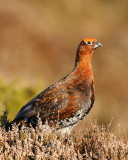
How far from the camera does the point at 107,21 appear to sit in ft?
92.4

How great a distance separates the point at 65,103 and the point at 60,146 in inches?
45.6

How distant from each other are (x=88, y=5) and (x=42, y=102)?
83.0ft

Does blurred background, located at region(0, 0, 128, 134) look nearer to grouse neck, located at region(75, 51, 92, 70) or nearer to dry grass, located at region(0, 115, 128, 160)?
grouse neck, located at region(75, 51, 92, 70)

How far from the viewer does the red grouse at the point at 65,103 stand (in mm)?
5418

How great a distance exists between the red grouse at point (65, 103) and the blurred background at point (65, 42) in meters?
6.20

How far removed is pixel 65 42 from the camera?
2269 cm

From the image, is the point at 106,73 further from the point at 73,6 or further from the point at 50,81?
the point at 73,6

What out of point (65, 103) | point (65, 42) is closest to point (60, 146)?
point (65, 103)

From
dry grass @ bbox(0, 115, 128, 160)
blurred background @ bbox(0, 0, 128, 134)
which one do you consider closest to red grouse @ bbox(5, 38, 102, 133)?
dry grass @ bbox(0, 115, 128, 160)

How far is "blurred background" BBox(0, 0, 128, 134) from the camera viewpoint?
17672 millimetres

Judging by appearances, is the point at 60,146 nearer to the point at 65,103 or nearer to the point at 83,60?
the point at 65,103

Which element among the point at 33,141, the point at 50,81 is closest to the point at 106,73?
the point at 50,81

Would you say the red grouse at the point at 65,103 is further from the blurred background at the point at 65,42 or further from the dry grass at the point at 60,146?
the blurred background at the point at 65,42

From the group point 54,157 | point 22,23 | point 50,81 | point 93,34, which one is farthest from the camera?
point 93,34
